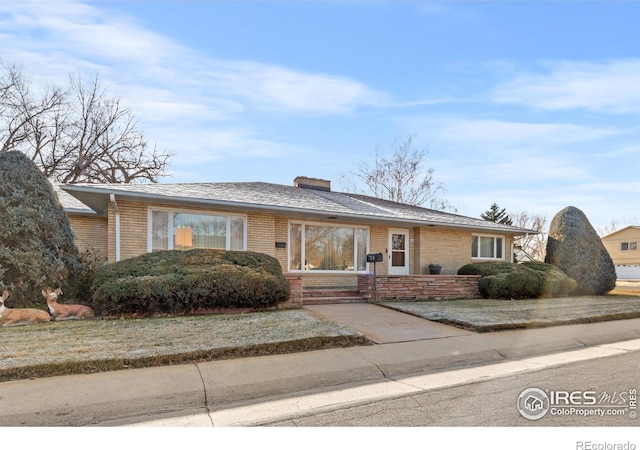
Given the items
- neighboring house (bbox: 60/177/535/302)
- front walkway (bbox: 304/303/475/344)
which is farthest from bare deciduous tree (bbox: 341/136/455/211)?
front walkway (bbox: 304/303/475/344)

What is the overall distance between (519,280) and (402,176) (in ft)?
60.0

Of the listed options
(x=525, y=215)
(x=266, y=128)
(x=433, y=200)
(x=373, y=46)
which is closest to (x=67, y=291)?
(x=266, y=128)

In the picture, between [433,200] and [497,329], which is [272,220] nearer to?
[497,329]

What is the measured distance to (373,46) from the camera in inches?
327

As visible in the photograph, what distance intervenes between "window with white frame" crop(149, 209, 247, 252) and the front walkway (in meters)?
3.20

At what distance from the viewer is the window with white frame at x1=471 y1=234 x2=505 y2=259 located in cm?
1581

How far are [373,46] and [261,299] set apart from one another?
6310mm

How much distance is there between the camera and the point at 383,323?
26.7 feet

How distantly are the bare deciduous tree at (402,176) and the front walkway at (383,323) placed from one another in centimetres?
2075

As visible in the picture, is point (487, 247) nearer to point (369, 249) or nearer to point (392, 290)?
point (369, 249)

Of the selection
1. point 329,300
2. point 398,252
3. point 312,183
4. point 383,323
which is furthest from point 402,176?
point 383,323

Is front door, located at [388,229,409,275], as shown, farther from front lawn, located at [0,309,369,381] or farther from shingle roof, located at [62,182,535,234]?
front lawn, located at [0,309,369,381]

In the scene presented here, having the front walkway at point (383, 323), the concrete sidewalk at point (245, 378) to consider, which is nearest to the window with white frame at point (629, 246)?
the concrete sidewalk at point (245, 378)

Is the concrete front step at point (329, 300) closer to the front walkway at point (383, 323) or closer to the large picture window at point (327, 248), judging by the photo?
the front walkway at point (383, 323)
